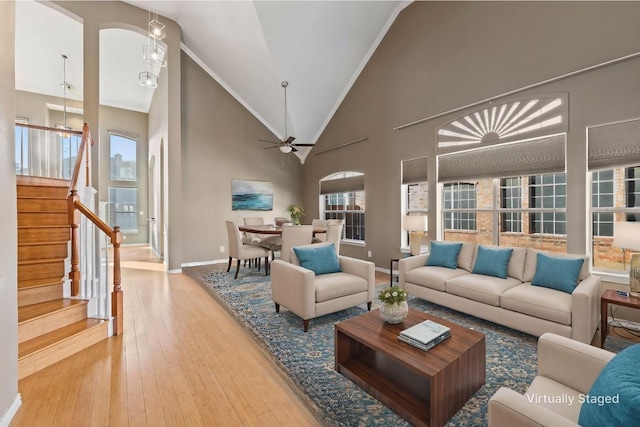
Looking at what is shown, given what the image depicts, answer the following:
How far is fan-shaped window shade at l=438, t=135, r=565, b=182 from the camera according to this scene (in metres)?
3.54

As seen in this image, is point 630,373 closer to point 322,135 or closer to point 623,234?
point 623,234

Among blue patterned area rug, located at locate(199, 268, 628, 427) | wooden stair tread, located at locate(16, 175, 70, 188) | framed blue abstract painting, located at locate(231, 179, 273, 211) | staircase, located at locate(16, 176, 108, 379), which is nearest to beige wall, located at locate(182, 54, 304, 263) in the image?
framed blue abstract painting, located at locate(231, 179, 273, 211)

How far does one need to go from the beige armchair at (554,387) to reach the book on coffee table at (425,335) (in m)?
0.55

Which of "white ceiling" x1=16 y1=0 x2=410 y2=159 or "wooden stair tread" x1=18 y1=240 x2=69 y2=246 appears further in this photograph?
"white ceiling" x1=16 y1=0 x2=410 y2=159

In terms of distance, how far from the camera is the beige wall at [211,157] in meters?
6.43

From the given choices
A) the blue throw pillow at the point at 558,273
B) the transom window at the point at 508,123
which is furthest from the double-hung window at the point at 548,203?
the blue throw pillow at the point at 558,273

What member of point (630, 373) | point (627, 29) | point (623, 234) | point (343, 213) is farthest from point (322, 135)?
point (630, 373)

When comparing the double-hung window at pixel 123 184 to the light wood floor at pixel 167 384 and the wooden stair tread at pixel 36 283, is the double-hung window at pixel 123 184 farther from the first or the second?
the light wood floor at pixel 167 384

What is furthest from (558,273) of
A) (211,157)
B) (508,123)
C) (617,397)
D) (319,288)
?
(211,157)

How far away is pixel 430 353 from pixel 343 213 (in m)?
5.34

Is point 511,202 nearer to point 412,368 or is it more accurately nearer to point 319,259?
point 319,259

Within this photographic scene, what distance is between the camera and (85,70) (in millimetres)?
4621

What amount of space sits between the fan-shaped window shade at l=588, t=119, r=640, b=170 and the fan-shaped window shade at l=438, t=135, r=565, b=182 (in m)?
0.28

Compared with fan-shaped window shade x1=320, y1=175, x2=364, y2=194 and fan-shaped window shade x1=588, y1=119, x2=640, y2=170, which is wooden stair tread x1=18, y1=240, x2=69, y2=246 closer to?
fan-shaped window shade x1=320, y1=175, x2=364, y2=194
